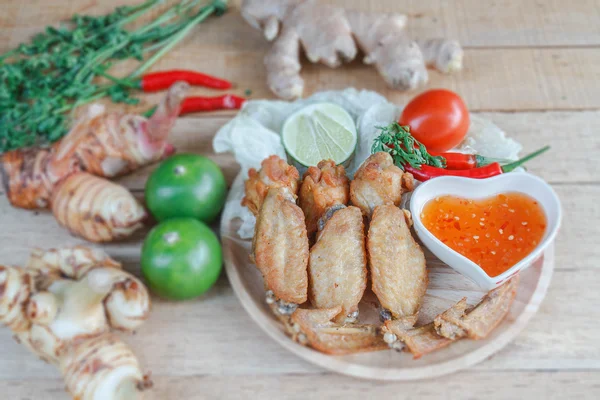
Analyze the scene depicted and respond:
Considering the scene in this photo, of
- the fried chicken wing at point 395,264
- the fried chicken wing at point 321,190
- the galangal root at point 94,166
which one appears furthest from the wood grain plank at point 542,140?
the fried chicken wing at point 395,264

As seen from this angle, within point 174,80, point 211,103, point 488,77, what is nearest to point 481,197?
point 488,77

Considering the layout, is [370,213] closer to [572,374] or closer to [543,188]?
[543,188]

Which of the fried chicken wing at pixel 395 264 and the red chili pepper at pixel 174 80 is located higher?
the red chili pepper at pixel 174 80

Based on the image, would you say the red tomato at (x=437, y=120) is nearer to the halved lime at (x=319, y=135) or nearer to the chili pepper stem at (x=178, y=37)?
the halved lime at (x=319, y=135)

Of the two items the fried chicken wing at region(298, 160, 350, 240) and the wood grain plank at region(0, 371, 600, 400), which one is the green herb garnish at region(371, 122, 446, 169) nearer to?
the fried chicken wing at region(298, 160, 350, 240)

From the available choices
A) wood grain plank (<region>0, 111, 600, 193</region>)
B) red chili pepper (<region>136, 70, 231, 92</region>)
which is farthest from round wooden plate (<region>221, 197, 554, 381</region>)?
red chili pepper (<region>136, 70, 231, 92</region>)

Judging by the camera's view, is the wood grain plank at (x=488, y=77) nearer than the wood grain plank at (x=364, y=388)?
No

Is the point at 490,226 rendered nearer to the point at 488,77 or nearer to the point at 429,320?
the point at 429,320
